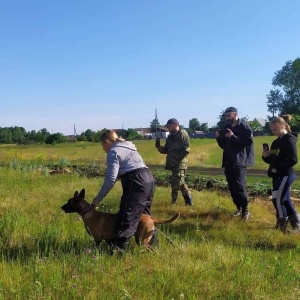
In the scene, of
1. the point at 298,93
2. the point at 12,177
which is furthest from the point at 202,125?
the point at 12,177

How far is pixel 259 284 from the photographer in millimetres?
3551

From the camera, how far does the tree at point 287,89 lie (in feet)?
277

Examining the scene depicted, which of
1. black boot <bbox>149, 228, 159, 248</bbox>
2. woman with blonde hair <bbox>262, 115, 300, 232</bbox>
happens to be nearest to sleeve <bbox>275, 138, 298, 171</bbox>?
woman with blonde hair <bbox>262, 115, 300, 232</bbox>

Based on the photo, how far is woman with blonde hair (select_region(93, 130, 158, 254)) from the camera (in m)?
4.37

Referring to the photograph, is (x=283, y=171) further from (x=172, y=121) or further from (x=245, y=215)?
(x=172, y=121)

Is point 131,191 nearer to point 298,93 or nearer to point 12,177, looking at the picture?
point 12,177

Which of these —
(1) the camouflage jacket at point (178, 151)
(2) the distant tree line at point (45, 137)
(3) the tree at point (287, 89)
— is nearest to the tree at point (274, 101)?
(3) the tree at point (287, 89)

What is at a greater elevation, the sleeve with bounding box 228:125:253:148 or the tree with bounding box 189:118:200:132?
the tree with bounding box 189:118:200:132

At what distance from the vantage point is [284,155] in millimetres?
5957

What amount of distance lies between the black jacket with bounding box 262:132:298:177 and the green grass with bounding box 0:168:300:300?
3.12ft

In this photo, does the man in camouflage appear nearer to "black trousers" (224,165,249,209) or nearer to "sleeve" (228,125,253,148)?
"black trousers" (224,165,249,209)

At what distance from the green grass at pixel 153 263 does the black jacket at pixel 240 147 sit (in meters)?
1.09

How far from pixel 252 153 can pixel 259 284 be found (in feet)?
12.2

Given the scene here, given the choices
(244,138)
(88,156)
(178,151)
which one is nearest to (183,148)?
(178,151)
